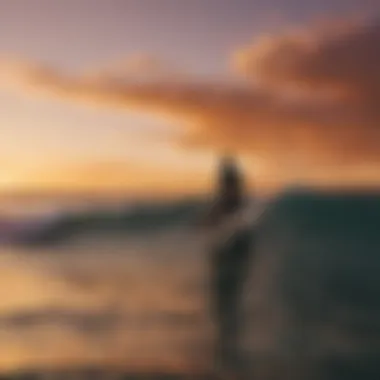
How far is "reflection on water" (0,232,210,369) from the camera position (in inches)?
46.0

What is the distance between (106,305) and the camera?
117 centimetres

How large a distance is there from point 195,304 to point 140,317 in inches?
3.7

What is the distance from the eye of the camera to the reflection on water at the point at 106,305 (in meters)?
1.17

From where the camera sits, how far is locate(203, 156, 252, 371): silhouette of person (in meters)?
1.18

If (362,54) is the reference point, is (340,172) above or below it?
below

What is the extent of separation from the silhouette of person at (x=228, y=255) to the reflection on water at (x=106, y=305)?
0.08 feet

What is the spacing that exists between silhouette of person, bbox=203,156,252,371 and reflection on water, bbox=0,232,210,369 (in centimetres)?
3

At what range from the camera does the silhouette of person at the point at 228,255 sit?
1.18 m

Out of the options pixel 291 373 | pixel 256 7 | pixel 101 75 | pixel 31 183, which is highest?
pixel 256 7

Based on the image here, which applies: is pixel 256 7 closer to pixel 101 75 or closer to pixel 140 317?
pixel 101 75

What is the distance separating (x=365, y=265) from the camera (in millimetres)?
1177

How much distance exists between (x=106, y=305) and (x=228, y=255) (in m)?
0.22

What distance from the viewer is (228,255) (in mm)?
1194

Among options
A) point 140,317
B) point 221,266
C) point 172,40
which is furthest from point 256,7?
point 140,317
